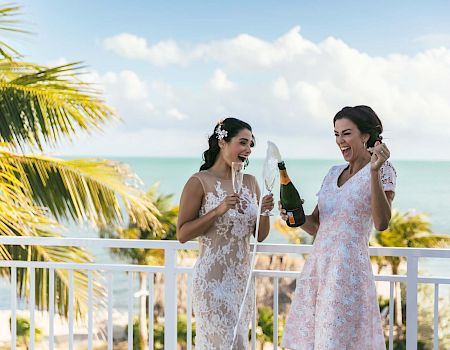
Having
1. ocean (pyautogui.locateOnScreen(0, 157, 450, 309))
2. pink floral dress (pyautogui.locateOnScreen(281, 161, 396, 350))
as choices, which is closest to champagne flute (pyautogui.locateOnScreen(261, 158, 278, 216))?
pink floral dress (pyautogui.locateOnScreen(281, 161, 396, 350))

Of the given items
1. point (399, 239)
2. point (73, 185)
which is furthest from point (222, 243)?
point (399, 239)

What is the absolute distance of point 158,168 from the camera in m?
30.3

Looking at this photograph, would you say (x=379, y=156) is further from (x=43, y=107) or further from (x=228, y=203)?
(x=43, y=107)

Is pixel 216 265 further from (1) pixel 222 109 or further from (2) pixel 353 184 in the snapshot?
(1) pixel 222 109

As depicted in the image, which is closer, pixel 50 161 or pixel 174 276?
pixel 174 276

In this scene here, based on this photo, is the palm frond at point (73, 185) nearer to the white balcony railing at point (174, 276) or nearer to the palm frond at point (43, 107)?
the palm frond at point (43, 107)

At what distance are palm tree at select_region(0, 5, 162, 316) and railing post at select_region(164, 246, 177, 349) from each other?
98.4 inches

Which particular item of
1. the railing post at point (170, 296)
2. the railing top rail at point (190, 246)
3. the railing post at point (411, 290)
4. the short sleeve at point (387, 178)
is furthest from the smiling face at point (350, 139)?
the railing post at point (170, 296)

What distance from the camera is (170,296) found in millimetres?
3416

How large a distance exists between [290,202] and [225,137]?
397 millimetres

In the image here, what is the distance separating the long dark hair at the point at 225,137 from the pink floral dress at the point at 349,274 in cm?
48

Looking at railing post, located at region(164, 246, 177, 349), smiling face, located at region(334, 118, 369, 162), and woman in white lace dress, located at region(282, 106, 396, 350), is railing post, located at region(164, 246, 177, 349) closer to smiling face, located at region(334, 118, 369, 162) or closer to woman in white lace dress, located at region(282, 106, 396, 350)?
woman in white lace dress, located at region(282, 106, 396, 350)

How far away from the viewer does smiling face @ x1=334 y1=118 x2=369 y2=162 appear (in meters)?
2.67

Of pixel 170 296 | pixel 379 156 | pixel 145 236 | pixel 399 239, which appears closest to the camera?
pixel 379 156
